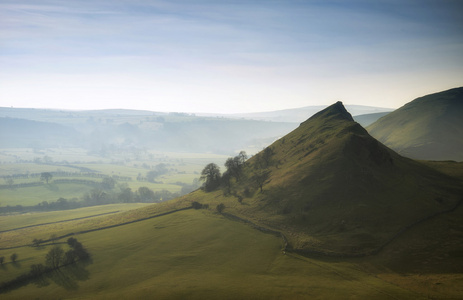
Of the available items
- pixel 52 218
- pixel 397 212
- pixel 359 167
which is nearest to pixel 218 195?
pixel 359 167

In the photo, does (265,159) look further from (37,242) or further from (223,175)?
(37,242)

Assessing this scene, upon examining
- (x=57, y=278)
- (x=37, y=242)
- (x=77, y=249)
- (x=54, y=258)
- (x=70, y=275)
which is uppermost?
(x=77, y=249)

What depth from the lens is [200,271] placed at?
65188 mm

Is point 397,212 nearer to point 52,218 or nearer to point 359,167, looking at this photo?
point 359,167

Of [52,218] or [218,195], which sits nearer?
[218,195]

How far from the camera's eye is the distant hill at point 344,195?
72.2m

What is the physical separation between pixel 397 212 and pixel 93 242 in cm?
9349

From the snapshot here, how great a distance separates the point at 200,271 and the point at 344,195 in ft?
162

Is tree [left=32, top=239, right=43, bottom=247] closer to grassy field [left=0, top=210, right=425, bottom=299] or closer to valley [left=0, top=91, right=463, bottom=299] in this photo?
valley [left=0, top=91, right=463, bottom=299]

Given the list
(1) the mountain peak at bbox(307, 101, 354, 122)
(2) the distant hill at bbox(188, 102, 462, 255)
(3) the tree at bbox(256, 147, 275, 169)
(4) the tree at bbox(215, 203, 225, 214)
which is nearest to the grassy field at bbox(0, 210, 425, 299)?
(4) the tree at bbox(215, 203, 225, 214)

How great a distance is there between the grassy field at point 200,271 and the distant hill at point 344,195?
8.04 meters

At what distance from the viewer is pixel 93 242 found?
87.3 meters

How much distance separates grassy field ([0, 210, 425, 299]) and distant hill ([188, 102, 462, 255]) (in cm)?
804

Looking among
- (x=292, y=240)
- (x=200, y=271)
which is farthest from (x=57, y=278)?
(x=292, y=240)
